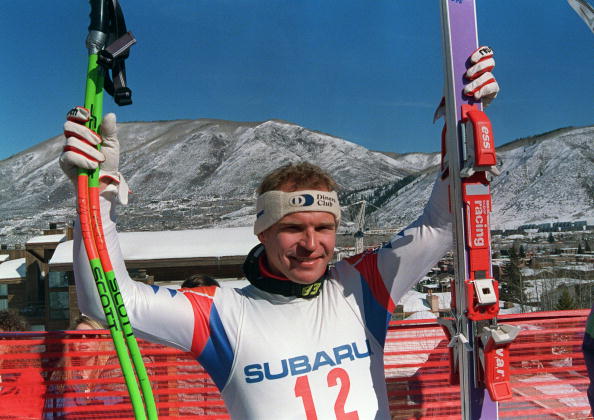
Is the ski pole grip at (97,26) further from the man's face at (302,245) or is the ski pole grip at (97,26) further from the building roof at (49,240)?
the building roof at (49,240)

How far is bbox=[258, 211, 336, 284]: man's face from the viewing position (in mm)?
1754

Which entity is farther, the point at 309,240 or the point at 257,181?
the point at 257,181

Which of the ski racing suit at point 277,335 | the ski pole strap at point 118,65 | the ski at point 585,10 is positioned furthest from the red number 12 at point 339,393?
the ski at point 585,10

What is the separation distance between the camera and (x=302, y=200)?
179cm

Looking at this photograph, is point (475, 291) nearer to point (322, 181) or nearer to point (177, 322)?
point (322, 181)

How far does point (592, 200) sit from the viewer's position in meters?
113

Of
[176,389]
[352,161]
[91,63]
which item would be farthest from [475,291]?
[352,161]

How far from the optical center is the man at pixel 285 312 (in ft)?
5.65

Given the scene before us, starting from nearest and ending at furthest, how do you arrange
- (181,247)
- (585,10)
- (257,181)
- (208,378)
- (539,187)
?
(585,10)
(208,378)
(181,247)
(539,187)
(257,181)

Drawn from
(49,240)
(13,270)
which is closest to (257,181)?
(13,270)

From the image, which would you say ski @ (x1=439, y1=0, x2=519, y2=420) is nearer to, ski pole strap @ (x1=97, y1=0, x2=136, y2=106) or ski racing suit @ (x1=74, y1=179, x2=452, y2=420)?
ski racing suit @ (x1=74, y1=179, x2=452, y2=420)

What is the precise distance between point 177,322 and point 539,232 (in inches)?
4122

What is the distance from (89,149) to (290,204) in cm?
73

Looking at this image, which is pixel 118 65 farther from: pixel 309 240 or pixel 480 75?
pixel 480 75
